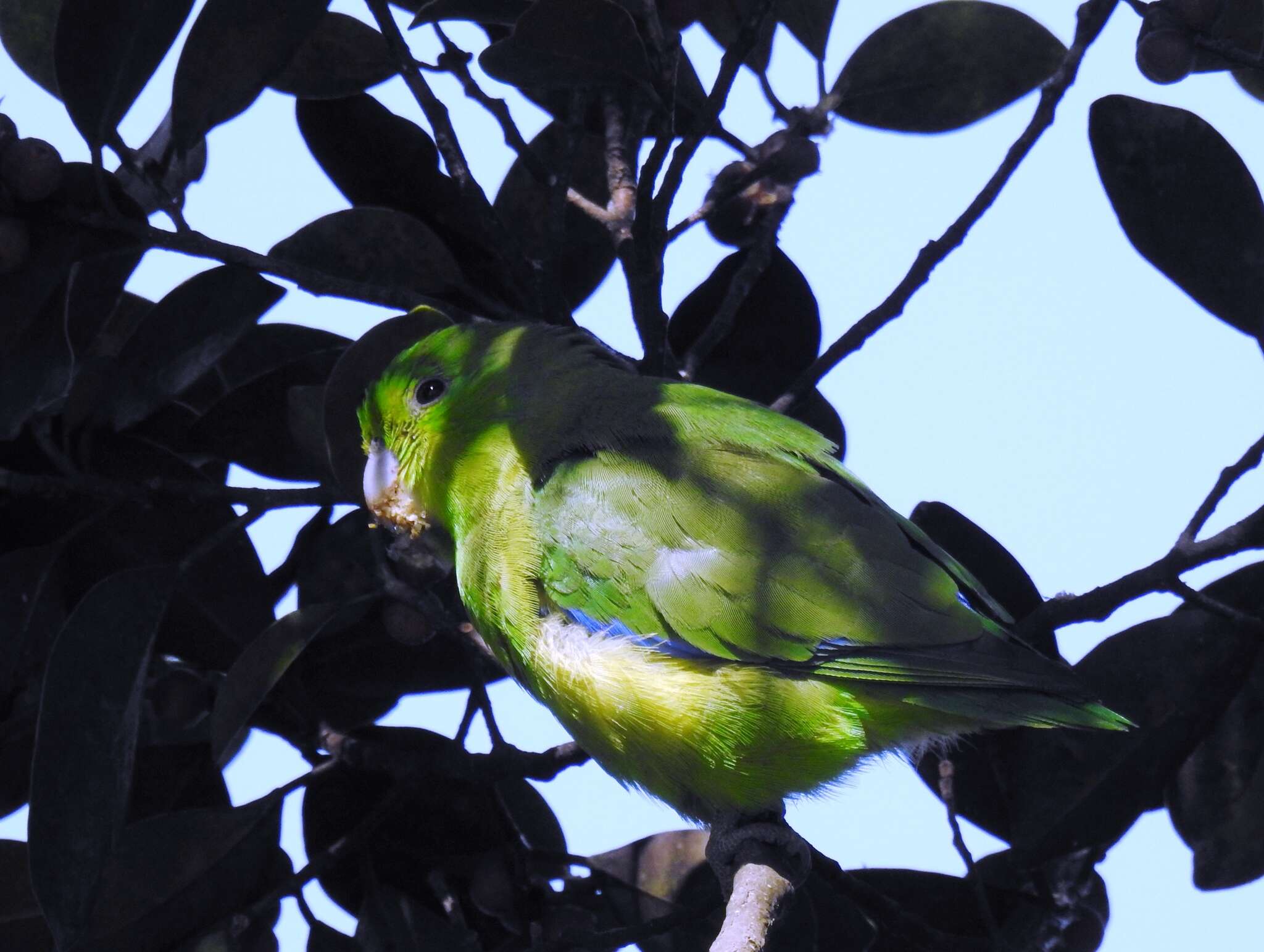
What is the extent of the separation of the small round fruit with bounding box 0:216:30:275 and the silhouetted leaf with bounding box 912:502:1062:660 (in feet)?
5.45

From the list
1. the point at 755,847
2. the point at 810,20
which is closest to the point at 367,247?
the point at 810,20

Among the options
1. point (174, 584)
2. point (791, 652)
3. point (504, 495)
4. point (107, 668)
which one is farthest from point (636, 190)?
point (107, 668)

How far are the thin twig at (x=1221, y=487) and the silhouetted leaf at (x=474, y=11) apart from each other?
1374 millimetres

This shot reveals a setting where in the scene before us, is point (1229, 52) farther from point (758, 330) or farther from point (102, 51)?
point (102, 51)

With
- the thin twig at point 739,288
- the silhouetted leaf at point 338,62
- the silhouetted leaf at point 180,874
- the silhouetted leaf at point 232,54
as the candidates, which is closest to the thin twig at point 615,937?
the silhouetted leaf at point 180,874

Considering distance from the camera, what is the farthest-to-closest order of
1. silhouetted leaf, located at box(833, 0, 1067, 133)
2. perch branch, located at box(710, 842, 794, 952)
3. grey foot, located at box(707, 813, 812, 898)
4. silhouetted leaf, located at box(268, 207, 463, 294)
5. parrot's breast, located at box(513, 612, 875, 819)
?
Result: silhouetted leaf, located at box(833, 0, 1067, 133), silhouetted leaf, located at box(268, 207, 463, 294), parrot's breast, located at box(513, 612, 875, 819), grey foot, located at box(707, 813, 812, 898), perch branch, located at box(710, 842, 794, 952)

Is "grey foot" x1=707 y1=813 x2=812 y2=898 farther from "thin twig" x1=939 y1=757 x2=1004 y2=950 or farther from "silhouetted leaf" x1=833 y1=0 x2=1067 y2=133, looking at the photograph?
"silhouetted leaf" x1=833 y1=0 x2=1067 y2=133

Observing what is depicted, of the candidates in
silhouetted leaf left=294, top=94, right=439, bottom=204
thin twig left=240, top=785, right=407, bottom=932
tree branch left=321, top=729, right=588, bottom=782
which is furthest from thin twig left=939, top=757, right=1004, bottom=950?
silhouetted leaf left=294, top=94, right=439, bottom=204

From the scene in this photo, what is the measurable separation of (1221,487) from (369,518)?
1473 millimetres

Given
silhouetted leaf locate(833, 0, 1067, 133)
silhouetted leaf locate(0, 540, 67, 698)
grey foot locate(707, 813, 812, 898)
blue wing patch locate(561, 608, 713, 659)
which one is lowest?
grey foot locate(707, 813, 812, 898)

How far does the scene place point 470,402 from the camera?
9.61 ft

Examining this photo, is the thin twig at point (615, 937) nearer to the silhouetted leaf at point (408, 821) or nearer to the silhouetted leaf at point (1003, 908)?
the silhouetted leaf at point (408, 821)

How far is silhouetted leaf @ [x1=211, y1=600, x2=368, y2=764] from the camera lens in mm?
2252

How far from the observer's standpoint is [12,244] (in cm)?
225
